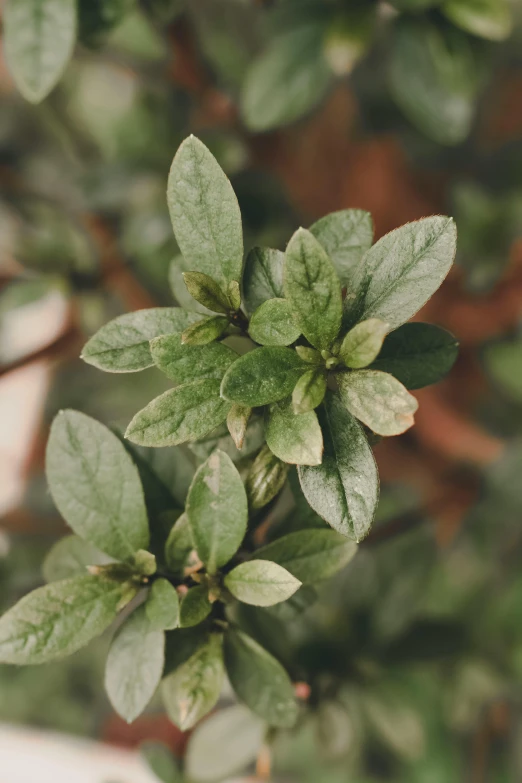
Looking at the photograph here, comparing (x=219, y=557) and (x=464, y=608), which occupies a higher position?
(x=219, y=557)

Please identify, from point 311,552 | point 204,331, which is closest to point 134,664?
point 311,552

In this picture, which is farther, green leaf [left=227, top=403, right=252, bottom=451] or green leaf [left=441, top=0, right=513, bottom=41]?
green leaf [left=441, top=0, right=513, bottom=41]

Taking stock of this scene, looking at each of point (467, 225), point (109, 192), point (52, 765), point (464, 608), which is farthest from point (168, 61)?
point (52, 765)

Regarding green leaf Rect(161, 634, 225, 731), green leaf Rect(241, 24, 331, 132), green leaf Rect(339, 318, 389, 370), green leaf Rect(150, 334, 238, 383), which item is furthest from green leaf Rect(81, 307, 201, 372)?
green leaf Rect(241, 24, 331, 132)

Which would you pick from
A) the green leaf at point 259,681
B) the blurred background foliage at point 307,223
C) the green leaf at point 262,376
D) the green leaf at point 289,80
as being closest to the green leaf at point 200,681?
the green leaf at point 259,681

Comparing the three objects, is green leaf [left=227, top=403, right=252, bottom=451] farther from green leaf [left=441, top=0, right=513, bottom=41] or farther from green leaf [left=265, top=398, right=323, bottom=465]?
green leaf [left=441, top=0, right=513, bottom=41]

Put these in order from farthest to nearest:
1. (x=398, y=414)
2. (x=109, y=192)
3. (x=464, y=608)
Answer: (x=464, y=608)
(x=109, y=192)
(x=398, y=414)

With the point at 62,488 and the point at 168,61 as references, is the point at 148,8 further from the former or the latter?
the point at 62,488
